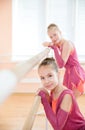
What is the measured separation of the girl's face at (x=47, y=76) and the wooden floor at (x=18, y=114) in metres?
1.54

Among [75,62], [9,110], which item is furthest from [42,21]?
[75,62]

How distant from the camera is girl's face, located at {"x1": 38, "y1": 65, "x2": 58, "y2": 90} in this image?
128cm

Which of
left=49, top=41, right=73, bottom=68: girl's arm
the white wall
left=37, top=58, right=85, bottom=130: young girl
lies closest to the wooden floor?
left=49, top=41, right=73, bottom=68: girl's arm

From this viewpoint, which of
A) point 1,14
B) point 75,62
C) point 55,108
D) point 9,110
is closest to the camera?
point 55,108

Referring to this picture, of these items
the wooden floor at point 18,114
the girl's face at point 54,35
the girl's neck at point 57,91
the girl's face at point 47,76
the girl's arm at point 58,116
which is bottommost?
the wooden floor at point 18,114

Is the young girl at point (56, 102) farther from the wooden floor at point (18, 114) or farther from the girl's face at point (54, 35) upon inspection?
the wooden floor at point (18, 114)

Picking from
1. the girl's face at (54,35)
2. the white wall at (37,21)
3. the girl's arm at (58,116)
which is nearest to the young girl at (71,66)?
the girl's face at (54,35)

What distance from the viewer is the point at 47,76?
50.7 inches

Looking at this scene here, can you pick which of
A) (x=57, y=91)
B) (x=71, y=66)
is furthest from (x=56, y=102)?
(x=71, y=66)

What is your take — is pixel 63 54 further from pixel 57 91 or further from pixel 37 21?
pixel 37 21

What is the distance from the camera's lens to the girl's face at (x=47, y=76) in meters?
1.28

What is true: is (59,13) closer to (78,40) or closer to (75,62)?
(78,40)

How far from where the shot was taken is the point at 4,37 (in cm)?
505

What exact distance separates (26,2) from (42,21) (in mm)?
485
